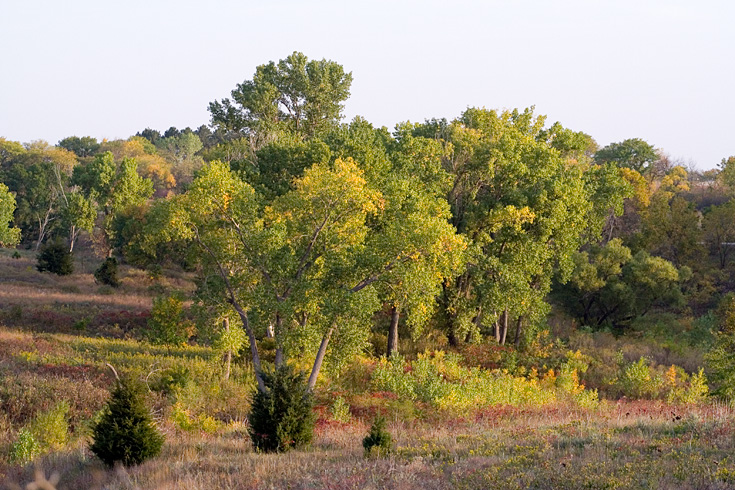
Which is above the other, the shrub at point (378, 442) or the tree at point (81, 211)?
the tree at point (81, 211)

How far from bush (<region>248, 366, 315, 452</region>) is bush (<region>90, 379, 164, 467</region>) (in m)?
1.89

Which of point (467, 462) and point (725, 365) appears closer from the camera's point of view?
point (467, 462)

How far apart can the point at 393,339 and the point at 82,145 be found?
316 ft

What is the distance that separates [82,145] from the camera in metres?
105

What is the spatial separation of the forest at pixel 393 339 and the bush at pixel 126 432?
0.04 meters

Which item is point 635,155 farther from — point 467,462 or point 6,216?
point 6,216

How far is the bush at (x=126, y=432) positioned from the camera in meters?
11.0

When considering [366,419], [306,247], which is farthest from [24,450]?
[306,247]

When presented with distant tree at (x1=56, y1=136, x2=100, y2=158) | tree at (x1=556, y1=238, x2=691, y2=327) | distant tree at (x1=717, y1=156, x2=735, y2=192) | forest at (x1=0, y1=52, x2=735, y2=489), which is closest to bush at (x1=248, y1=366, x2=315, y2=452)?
forest at (x1=0, y1=52, x2=735, y2=489)

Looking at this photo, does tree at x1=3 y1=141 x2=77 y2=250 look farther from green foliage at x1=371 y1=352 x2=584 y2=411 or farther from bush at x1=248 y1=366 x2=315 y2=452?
bush at x1=248 y1=366 x2=315 y2=452

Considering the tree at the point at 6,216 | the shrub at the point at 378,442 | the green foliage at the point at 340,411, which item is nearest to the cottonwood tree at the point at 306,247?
the green foliage at the point at 340,411

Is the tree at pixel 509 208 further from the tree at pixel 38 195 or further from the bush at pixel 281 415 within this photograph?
the tree at pixel 38 195

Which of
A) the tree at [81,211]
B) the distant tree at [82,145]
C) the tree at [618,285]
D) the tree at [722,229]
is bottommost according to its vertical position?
the tree at [618,285]

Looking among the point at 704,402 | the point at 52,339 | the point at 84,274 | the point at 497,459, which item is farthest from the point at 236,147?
the point at 497,459
